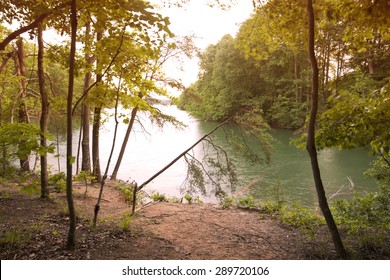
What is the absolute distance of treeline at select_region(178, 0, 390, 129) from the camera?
3.82m

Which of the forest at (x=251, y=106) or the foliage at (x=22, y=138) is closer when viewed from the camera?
the foliage at (x=22, y=138)

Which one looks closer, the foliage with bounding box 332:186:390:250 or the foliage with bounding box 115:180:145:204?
the foliage with bounding box 332:186:390:250

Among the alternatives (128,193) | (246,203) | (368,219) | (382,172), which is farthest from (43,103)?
(382,172)

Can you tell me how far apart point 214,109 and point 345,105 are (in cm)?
3466

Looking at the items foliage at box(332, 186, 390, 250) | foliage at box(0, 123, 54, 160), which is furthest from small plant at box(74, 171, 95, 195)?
foliage at box(332, 186, 390, 250)

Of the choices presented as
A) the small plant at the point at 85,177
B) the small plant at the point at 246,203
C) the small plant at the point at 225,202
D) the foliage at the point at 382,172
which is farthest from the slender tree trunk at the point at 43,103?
the foliage at the point at 382,172

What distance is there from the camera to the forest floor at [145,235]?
13.1 feet

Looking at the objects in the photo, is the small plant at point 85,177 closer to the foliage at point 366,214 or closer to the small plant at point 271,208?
the small plant at point 271,208

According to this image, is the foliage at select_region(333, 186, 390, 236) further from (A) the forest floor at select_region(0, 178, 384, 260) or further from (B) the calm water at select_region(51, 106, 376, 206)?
(B) the calm water at select_region(51, 106, 376, 206)

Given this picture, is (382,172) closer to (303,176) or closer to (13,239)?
(303,176)

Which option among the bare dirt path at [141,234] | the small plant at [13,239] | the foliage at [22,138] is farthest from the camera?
the bare dirt path at [141,234]

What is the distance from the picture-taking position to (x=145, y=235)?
5.07 meters

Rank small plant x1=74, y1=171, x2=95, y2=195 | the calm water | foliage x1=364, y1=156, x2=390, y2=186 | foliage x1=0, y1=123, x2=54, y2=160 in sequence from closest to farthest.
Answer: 1. foliage x1=0, y1=123, x2=54, y2=160
2. foliage x1=364, y1=156, x2=390, y2=186
3. small plant x1=74, y1=171, x2=95, y2=195
4. the calm water

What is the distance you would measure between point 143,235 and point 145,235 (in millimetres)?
36
